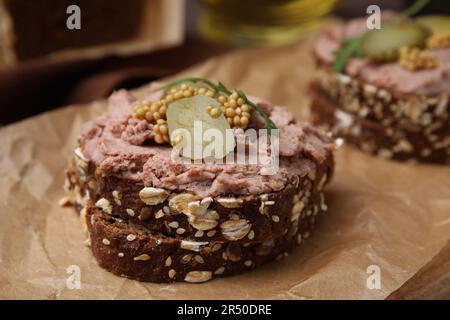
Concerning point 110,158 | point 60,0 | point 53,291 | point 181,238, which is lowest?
point 53,291

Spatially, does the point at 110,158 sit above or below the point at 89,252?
above

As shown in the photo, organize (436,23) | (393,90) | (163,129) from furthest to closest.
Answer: (436,23)
(393,90)
(163,129)

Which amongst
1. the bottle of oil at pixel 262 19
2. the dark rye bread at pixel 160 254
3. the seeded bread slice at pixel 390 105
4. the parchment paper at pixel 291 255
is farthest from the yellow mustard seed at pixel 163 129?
the bottle of oil at pixel 262 19

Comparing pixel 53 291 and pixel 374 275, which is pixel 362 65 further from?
pixel 53 291

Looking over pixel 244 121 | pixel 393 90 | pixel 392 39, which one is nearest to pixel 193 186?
pixel 244 121

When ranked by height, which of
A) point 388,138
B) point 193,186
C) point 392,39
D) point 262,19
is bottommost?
point 388,138

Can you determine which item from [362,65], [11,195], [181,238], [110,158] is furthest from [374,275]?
[11,195]

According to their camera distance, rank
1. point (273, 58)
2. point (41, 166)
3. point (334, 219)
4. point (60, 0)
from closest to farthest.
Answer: point (334, 219) < point (41, 166) < point (60, 0) < point (273, 58)

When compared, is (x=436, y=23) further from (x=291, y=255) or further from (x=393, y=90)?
(x=291, y=255)
